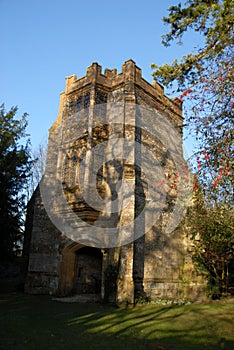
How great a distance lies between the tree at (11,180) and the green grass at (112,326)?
329 cm

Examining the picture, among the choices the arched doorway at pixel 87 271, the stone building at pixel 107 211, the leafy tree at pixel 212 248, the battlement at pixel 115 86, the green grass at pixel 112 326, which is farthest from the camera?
the arched doorway at pixel 87 271

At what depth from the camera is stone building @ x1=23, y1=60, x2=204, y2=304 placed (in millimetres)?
10266

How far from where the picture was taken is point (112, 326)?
6.88 meters

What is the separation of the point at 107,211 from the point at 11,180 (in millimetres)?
5273

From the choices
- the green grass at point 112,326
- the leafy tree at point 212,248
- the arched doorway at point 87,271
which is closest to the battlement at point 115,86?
the leafy tree at point 212,248

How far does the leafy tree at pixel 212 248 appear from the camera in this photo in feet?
36.5

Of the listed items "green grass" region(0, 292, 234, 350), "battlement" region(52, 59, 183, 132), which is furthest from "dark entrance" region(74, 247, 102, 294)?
"battlement" region(52, 59, 183, 132)

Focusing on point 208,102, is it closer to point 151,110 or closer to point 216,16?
point 216,16

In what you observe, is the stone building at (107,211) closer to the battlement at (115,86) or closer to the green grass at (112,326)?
the battlement at (115,86)

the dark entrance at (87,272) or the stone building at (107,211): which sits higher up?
the stone building at (107,211)

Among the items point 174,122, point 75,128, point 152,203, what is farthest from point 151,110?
point 152,203

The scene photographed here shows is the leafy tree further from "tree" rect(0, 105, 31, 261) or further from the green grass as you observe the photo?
"tree" rect(0, 105, 31, 261)

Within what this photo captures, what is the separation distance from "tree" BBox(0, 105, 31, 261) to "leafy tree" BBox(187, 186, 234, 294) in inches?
313

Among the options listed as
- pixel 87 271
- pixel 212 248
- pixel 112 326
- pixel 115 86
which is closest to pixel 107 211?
pixel 112 326
